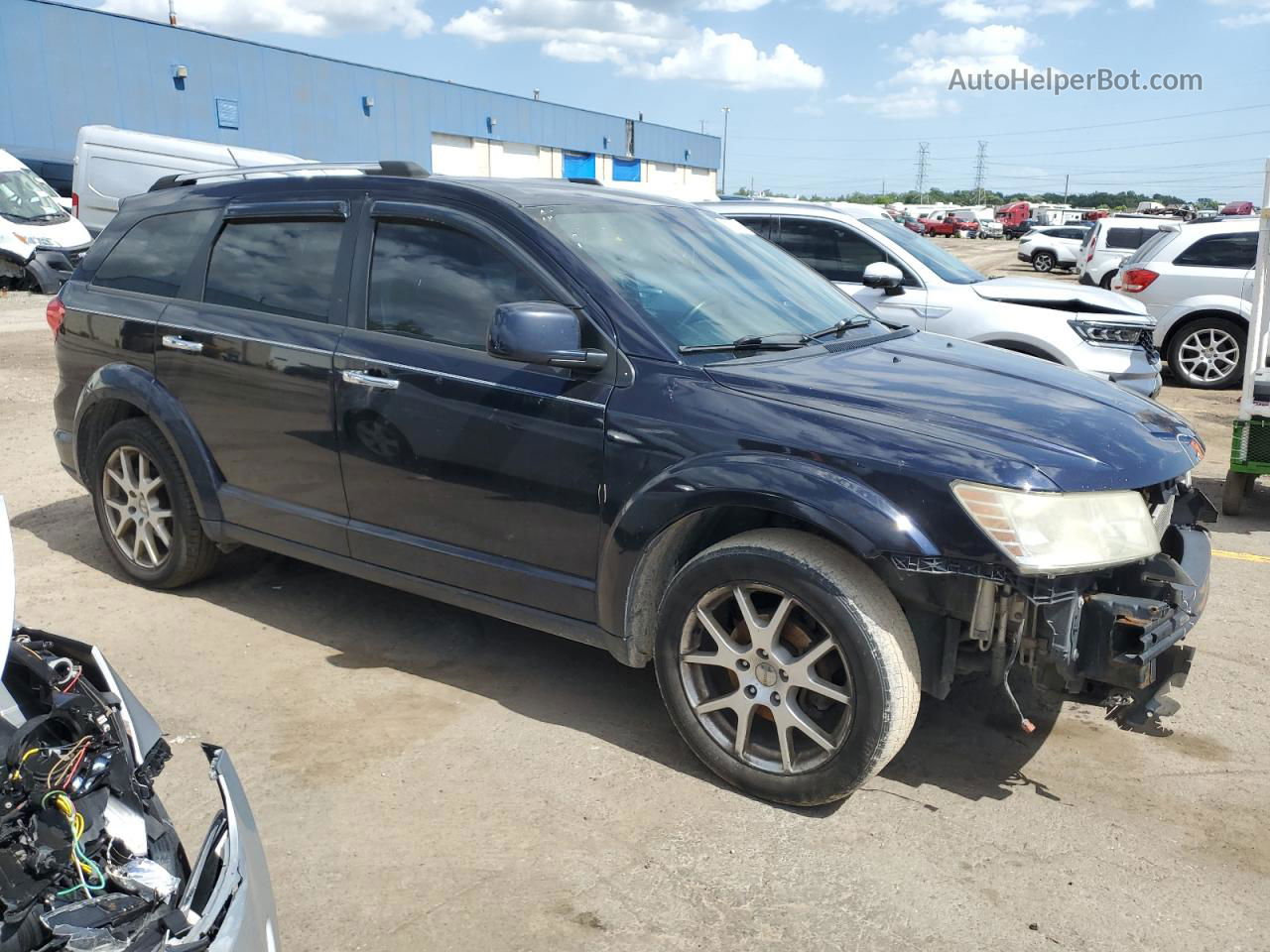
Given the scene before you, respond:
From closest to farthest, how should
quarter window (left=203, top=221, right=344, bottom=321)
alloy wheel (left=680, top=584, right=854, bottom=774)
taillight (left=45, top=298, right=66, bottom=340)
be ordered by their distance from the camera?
alloy wheel (left=680, top=584, right=854, bottom=774) → quarter window (left=203, top=221, right=344, bottom=321) → taillight (left=45, top=298, right=66, bottom=340)

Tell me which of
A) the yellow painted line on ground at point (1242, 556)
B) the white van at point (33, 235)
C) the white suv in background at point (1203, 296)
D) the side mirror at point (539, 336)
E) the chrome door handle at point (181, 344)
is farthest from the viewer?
the white van at point (33, 235)

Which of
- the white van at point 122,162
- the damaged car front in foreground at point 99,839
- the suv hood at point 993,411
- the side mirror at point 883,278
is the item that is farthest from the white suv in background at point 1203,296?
the white van at point 122,162

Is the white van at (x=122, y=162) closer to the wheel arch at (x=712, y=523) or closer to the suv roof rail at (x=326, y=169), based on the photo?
the suv roof rail at (x=326, y=169)

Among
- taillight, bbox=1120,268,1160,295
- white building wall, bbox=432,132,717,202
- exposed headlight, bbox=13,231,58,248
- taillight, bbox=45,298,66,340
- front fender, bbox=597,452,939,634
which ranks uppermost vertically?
white building wall, bbox=432,132,717,202

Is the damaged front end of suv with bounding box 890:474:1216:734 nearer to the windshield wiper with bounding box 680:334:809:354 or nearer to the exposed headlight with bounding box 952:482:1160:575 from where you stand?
the exposed headlight with bounding box 952:482:1160:575

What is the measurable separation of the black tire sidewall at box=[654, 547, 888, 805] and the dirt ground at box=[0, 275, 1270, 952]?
111 millimetres

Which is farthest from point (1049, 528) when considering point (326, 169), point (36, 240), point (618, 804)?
point (36, 240)

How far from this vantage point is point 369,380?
4156 mm

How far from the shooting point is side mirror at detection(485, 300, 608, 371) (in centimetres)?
353

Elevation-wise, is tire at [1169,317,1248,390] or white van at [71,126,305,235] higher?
white van at [71,126,305,235]

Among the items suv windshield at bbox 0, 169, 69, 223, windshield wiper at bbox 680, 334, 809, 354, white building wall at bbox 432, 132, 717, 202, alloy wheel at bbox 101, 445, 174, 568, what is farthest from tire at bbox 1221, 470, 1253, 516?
white building wall at bbox 432, 132, 717, 202

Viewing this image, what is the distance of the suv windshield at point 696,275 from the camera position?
387 centimetres

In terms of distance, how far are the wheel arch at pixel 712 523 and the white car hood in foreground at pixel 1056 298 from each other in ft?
17.7

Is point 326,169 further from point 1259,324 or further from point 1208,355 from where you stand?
point 1208,355
